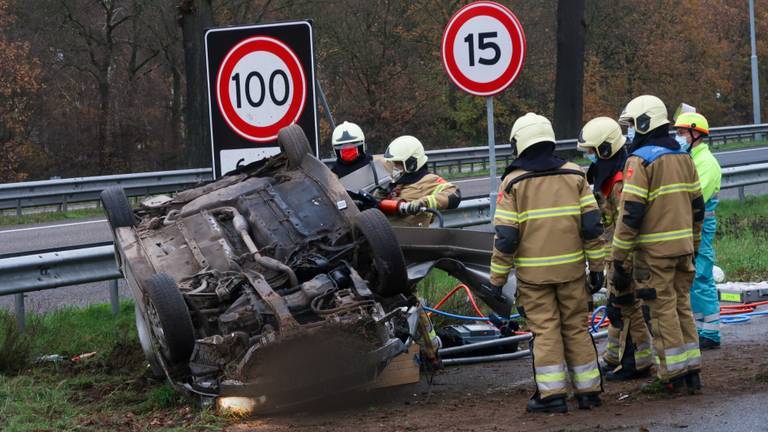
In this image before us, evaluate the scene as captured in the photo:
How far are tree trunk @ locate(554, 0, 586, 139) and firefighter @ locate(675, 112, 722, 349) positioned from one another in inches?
678

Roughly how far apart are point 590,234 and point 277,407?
207 centimetres

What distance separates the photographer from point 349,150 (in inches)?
318

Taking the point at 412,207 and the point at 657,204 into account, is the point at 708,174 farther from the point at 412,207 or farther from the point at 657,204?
the point at 412,207

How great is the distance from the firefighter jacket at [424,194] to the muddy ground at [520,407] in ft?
3.72

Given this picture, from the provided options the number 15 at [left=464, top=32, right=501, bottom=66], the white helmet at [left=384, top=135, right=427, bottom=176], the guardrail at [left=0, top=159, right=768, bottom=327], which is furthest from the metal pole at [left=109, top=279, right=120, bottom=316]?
the number 15 at [left=464, top=32, right=501, bottom=66]

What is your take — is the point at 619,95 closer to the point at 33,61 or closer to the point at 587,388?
the point at 33,61

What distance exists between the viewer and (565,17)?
24.6 meters

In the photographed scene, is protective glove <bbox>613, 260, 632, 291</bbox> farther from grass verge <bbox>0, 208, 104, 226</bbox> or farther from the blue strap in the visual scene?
grass verge <bbox>0, 208, 104, 226</bbox>

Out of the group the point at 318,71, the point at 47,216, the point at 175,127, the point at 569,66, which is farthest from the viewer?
the point at 175,127

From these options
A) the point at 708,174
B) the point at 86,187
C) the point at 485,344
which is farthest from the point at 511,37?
the point at 86,187

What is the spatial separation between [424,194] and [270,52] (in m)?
1.53

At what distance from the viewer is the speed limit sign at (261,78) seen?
24.7ft

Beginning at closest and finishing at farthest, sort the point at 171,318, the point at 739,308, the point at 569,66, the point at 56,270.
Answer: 1. the point at 171,318
2. the point at 56,270
3. the point at 739,308
4. the point at 569,66

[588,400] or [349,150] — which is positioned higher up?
[349,150]
